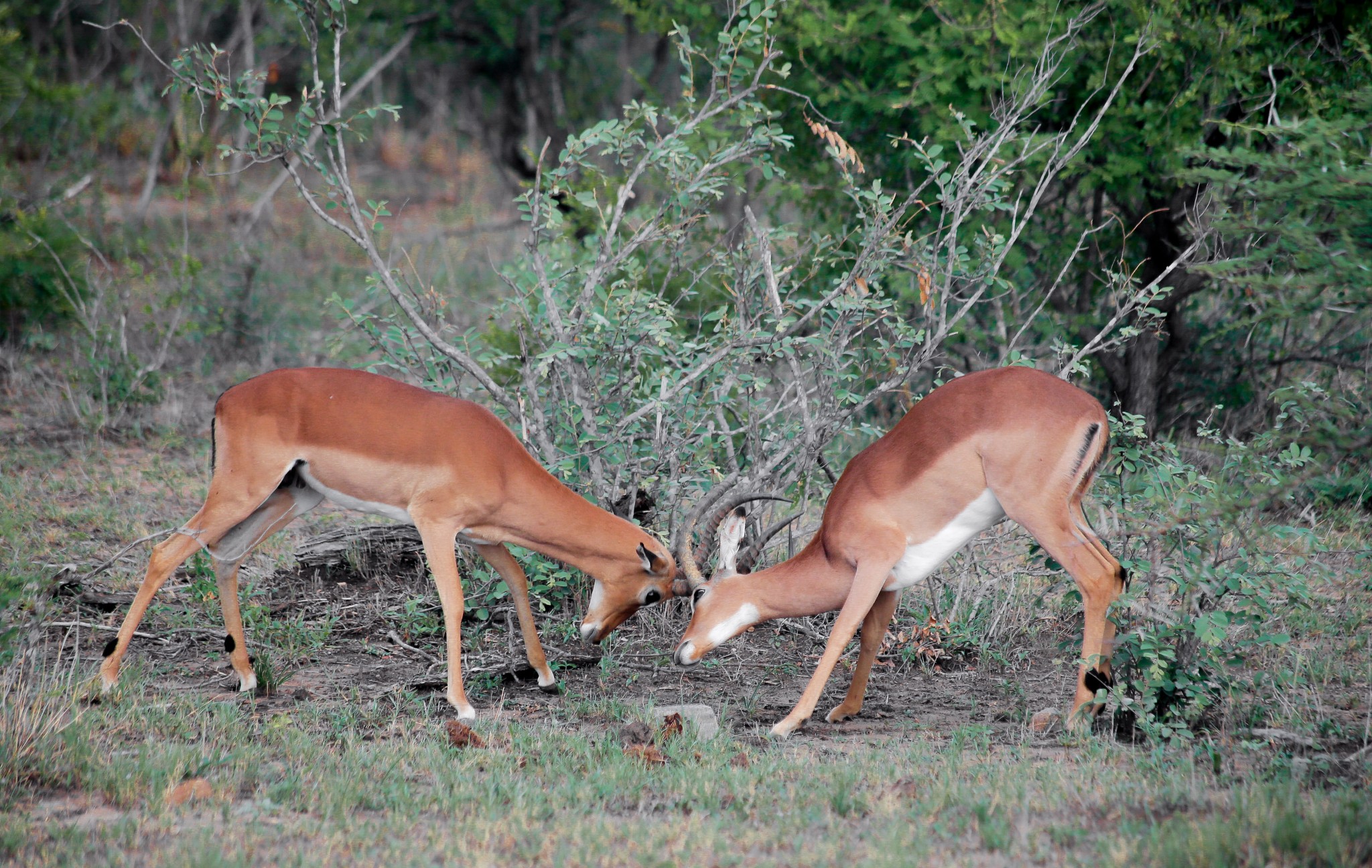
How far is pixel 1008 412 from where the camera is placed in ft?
19.2

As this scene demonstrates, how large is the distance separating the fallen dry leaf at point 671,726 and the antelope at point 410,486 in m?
0.79

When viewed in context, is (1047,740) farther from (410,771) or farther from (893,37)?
(893,37)

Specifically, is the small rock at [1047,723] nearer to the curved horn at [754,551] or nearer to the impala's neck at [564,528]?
the curved horn at [754,551]

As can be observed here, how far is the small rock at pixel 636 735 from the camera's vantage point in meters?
5.54

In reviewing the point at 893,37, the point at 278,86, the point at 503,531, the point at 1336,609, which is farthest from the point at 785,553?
the point at 278,86

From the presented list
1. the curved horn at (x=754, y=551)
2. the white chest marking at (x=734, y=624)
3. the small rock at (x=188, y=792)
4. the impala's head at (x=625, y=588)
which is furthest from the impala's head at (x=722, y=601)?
the small rock at (x=188, y=792)

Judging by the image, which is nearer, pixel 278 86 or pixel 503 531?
pixel 503 531

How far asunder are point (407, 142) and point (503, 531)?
72.7 ft

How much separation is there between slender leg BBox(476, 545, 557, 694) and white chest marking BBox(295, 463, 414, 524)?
575 millimetres

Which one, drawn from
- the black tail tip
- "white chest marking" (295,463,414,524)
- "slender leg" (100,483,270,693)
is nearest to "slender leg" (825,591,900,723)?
the black tail tip

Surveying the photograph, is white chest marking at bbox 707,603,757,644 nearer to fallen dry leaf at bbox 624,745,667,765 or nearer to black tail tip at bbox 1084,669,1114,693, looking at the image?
fallen dry leaf at bbox 624,745,667,765

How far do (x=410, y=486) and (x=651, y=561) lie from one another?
1.26m

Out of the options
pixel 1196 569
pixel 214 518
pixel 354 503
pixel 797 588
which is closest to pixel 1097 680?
pixel 1196 569

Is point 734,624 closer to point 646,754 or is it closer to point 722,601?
point 722,601
